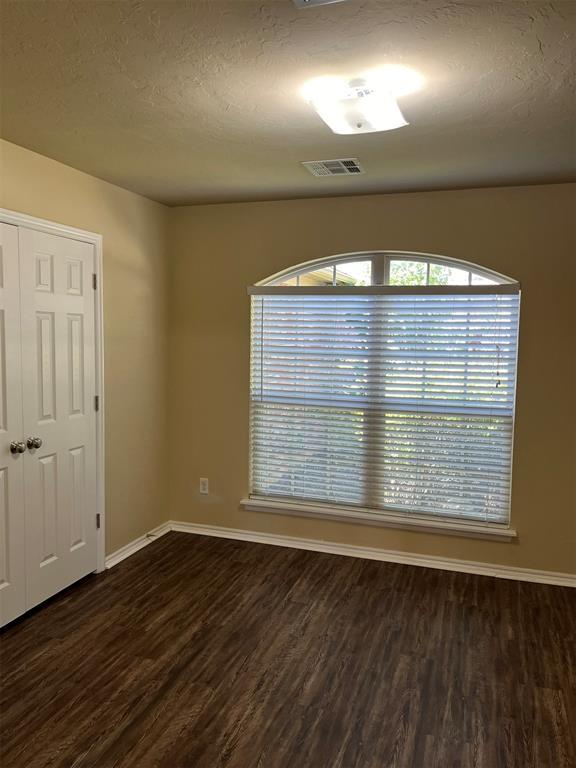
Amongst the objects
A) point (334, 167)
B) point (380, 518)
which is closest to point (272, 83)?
point (334, 167)

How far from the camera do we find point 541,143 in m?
2.78

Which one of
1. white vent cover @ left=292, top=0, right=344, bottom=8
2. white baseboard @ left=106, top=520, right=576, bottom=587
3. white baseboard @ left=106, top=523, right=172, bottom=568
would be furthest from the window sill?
white vent cover @ left=292, top=0, right=344, bottom=8

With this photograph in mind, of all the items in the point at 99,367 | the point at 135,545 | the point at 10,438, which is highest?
the point at 99,367

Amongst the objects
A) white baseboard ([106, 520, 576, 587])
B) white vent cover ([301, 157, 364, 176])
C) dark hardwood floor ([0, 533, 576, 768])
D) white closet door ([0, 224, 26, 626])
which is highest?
white vent cover ([301, 157, 364, 176])

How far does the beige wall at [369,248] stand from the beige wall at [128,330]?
0.17 m

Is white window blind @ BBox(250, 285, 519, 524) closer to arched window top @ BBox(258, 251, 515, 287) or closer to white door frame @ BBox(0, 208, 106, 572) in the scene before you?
arched window top @ BBox(258, 251, 515, 287)

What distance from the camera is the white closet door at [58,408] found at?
123 inches

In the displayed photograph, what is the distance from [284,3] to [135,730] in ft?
8.72

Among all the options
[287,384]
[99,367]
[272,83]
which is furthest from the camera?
[287,384]

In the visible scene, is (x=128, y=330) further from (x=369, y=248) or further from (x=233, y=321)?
(x=369, y=248)

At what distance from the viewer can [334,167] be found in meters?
3.25

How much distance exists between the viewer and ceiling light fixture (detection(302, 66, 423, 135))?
2066mm

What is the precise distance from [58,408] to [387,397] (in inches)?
85.9

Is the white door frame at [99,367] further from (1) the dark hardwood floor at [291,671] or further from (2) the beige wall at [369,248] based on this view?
(2) the beige wall at [369,248]
